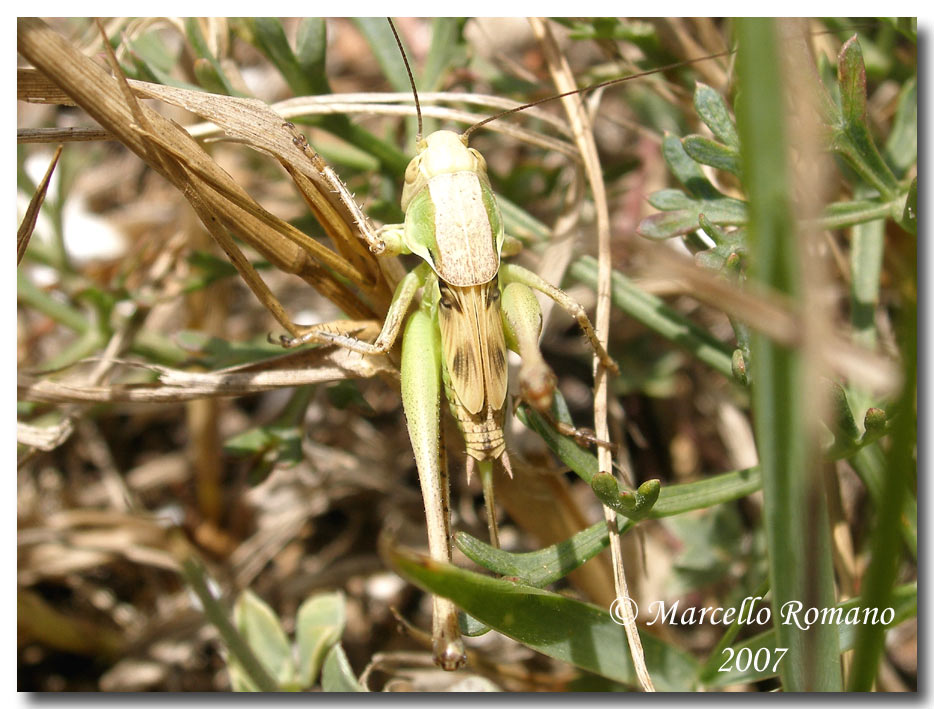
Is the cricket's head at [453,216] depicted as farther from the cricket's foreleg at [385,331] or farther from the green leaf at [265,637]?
the green leaf at [265,637]

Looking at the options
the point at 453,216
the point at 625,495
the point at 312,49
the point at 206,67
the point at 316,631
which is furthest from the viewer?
the point at 316,631

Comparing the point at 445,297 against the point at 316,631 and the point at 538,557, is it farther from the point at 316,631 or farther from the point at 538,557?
the point at 316,631

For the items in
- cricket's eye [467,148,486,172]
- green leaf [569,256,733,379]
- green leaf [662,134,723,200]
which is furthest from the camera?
green leaf [569,256,733,379]

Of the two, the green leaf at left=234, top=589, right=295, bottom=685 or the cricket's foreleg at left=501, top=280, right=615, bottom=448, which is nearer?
the cricket's foreleg at left=501, top=280, right=615, bottom=448

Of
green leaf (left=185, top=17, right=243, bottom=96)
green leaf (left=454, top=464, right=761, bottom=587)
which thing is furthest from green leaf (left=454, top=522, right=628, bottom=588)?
green leaf (left=185, top=17, right=243, bottom=96)

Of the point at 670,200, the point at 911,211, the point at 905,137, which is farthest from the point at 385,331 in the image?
the point at 905,137

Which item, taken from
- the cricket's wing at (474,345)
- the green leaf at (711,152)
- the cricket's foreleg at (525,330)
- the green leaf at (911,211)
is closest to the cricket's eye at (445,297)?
the cricket's wing at (474,345)

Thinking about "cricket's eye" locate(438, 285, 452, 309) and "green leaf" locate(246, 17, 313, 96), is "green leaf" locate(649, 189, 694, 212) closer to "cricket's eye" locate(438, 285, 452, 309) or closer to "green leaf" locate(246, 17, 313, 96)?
"cricket's eye" locate(438, 285, 452, 309)

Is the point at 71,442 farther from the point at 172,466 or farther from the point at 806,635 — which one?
the point at 806,635
